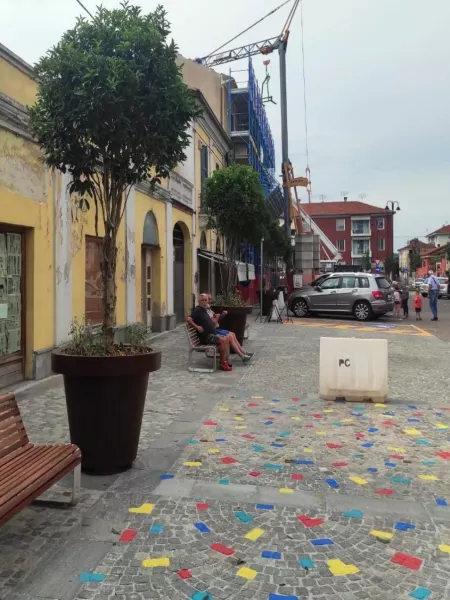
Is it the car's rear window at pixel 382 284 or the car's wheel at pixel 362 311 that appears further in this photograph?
the car's rear window at pixel 382 284

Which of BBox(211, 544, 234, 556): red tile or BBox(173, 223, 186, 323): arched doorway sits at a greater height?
BBox(173, 223, 186, 323): arched doorway

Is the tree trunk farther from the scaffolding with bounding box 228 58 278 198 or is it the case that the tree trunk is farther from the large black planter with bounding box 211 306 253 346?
the scaffolding with bounding box 228 58 278 198

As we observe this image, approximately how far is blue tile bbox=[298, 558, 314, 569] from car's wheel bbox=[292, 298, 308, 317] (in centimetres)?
1766

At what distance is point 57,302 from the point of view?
791 cm

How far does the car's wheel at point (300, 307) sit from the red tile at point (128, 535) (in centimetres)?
1756

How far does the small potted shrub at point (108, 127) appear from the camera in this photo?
373 cm

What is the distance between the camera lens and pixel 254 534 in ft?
10.0

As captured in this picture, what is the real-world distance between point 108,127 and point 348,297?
16304 millimetres

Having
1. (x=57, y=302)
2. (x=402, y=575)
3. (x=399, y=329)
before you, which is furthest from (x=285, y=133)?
(x=402, y=575)

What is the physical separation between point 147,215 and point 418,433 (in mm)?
8778

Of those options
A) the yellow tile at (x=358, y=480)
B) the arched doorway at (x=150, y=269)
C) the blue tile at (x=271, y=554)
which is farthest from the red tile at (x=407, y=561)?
the arched doorway at (x=150, y=269)

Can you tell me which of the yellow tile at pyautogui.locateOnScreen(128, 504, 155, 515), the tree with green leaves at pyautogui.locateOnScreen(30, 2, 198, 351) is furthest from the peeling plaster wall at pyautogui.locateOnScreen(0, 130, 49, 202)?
the yellow tile at pyautogui.locateOnScreen(128, 504, 155, 515)

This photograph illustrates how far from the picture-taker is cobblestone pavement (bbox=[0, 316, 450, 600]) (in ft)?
8.52

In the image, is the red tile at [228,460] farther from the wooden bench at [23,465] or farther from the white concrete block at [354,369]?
the white concrete block at [354,369]
